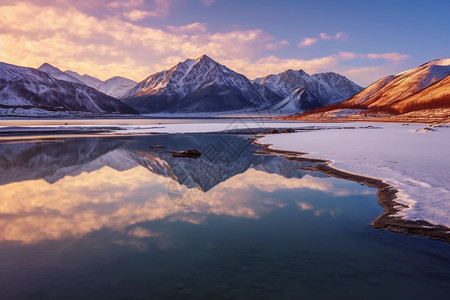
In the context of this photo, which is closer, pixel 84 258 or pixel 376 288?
pixel 376 288

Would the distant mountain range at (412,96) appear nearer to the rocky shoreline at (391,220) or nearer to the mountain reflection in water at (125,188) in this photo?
the rocky shoreline at (391,220)

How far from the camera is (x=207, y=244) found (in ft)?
29.8

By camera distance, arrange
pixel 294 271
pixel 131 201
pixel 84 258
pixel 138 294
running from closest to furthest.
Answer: pixel 138 294
pixel 294 271
pixel 84 258
pixel 131 201

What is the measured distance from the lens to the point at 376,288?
6719 mm

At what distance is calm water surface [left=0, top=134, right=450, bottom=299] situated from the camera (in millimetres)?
6766

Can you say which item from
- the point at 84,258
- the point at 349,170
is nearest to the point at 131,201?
the point at 84,258

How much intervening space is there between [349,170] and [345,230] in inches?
396

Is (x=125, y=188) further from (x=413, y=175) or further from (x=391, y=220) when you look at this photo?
(x=413, y=175)

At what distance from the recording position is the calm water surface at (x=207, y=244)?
22.2 feet

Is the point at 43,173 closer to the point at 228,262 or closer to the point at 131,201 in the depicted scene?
the point at 131,201

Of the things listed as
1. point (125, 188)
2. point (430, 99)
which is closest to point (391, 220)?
point (125, 188)

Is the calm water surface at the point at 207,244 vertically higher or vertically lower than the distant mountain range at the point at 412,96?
lower

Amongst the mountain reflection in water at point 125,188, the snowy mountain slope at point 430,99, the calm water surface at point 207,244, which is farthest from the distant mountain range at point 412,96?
the calm water surface at point 207,244

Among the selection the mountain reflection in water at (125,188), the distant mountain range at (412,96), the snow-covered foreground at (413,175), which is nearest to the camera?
the snow-covered foreground at (413,175)
